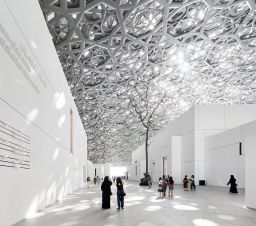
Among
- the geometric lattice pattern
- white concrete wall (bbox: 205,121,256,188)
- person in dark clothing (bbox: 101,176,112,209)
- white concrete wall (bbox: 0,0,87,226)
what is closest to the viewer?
white concrete wall (bbox: 0,0,87,226)

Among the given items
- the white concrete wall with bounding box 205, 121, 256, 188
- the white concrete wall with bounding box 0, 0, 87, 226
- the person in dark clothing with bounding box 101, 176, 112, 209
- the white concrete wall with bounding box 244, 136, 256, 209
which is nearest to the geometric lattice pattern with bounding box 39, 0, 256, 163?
the white concrete wall with bounding box 205, 121, 256, 188

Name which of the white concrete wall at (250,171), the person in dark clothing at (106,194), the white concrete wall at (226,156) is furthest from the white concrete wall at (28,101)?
the white concrete wall at (226,156)

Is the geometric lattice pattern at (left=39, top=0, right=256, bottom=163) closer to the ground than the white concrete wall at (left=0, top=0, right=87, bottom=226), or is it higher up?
higher up

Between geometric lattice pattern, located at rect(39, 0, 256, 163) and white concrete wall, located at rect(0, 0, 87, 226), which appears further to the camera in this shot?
geometric lattice pattern, located at rect(39, 0, 256, 163)

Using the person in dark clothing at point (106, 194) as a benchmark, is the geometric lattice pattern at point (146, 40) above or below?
above

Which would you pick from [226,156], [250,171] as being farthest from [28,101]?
[226,156]

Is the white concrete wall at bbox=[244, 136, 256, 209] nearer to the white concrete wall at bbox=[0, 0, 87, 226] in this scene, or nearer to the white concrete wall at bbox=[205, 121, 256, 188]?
the white concrete wall at bbox=[0, 0, 87, 226]

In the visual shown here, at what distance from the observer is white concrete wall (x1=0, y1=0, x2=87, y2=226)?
7086 mm

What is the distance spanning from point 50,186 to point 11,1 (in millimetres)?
8149

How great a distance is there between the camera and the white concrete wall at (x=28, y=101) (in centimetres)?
709

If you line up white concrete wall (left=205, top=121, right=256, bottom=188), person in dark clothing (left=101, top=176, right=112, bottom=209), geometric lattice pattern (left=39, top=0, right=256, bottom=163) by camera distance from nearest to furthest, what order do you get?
person in dark clothing (left=101, top=176, right=112, bottom=209), white concrete wall (left=205, top=121, right=256, bottom=188), geometric lattice pattern (left=39, top=0, right=256, bottom=163)

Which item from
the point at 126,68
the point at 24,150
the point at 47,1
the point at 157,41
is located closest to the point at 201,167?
the point at 157,41

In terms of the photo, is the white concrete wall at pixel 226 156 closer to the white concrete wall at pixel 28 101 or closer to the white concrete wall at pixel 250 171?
the white concrete wall at pixel 250 171

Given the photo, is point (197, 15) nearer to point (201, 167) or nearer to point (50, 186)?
point (201, 167)
